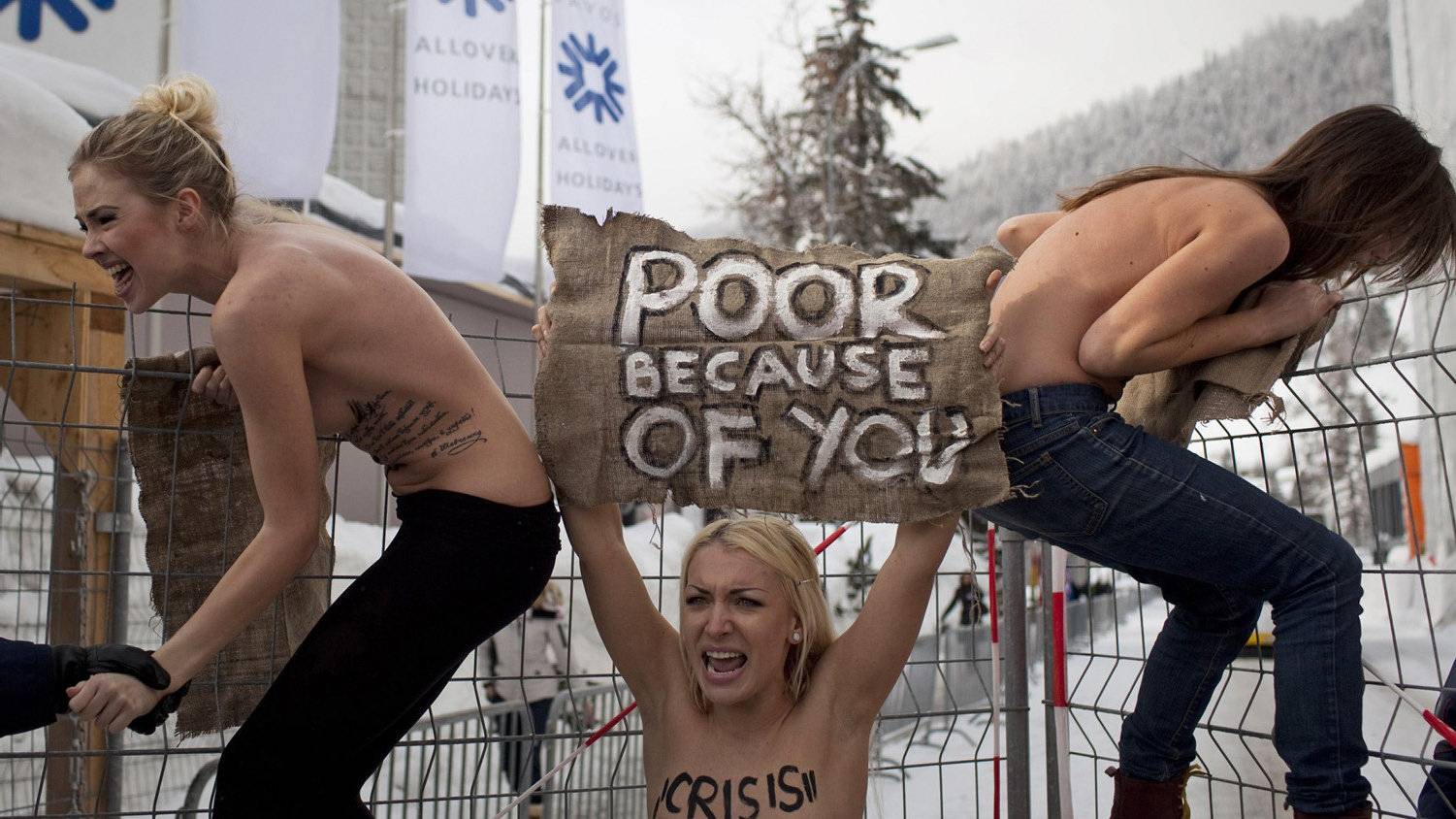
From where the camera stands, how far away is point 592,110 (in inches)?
452

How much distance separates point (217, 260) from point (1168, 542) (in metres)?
1.88

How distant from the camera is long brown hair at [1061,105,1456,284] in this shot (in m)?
2.43

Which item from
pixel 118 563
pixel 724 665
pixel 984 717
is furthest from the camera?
pixel 984 717

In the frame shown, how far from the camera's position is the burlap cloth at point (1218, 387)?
254 cm

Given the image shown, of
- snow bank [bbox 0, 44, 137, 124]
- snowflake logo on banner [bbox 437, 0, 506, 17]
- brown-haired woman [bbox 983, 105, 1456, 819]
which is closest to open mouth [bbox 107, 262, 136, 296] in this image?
brown-haired woman [bbox 983, 105, 1456, 819]

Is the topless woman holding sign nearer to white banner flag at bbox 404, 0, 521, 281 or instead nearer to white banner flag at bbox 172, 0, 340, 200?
white banner flag at bbox 172, 0, 340, 200

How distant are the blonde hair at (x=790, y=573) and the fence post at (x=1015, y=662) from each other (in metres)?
0.90

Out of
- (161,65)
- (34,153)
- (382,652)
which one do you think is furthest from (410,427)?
(161,65)

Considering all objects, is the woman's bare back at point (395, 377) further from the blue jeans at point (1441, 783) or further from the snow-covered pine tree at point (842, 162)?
the snow-covered pine tree at point (842, 162)

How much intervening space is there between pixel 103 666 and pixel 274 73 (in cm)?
700

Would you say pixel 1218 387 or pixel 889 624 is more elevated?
pixel 1218 387

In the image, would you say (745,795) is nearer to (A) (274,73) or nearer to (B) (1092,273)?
(B) (1092,273)

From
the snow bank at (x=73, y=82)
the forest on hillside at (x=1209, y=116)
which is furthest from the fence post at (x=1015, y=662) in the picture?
the forest on hillside at (x=1209, y=116)

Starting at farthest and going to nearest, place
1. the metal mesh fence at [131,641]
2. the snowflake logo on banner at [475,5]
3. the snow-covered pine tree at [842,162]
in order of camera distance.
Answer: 1. the snow-covered pine tree at [842,162]
2. the snowflake logo on banner at [475,5]
3. the metal mesh fence at [131,641]
